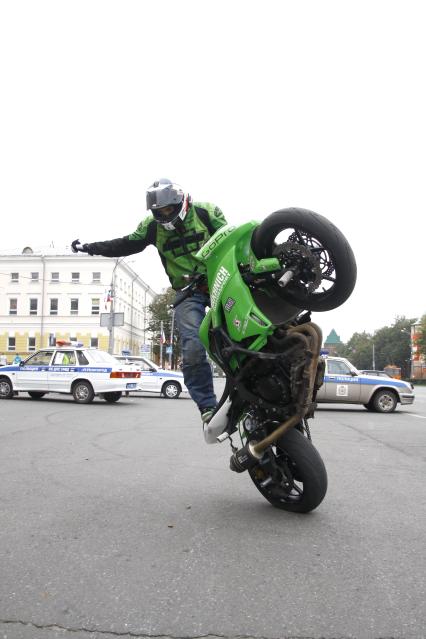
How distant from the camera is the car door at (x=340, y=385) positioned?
1623 cm

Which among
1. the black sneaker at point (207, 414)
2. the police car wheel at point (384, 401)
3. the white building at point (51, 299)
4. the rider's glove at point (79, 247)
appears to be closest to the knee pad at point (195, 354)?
the black sneaker at point (207, 414)

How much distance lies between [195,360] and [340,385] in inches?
500

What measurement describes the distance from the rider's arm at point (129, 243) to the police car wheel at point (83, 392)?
12312mm

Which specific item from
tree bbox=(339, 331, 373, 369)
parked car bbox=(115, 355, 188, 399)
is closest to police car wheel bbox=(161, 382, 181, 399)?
parked car bbox=(115, 355, 188, 399)

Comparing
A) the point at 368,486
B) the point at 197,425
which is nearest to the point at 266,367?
the point at 368,486

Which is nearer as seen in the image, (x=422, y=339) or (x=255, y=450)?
(x=255, y=450)

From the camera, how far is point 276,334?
353cm

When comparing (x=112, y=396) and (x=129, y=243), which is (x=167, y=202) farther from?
A: (x=112, y=396)

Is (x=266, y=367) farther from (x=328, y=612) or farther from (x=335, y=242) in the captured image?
(x=328, y=612)

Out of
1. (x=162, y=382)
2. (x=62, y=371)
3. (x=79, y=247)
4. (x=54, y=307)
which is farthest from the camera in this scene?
(x=54, y=307)

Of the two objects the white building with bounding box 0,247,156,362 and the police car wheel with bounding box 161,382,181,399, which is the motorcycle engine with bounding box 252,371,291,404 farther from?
the white building with bounding box 0,247,156,362

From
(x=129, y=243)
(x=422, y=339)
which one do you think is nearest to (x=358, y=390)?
(x=129, y=243)

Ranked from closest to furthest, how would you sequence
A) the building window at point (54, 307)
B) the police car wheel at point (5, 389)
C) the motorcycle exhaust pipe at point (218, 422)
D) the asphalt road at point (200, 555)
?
the asphalt road at point (200, 555) → the motorcycle exhaust pipe at point (218, 422) → the police car wheel at point (5, 389) → the building window at point (54, 307)

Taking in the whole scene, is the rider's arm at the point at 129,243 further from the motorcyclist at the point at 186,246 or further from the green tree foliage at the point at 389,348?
the green tree foliage at the point at 389,348
